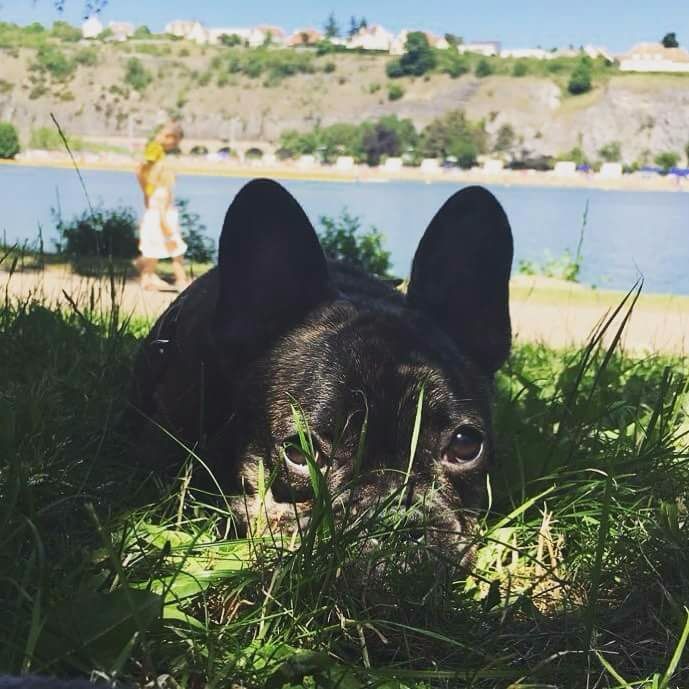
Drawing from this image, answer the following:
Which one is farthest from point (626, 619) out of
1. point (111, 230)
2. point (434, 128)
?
point (434, 128)

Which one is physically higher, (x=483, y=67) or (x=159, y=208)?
(x=483, y=67)

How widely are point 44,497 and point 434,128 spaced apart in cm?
3404

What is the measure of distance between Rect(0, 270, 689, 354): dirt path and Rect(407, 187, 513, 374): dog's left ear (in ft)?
2.52

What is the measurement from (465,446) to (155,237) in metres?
9.62

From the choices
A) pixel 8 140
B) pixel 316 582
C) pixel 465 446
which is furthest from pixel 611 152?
pixel 316 582

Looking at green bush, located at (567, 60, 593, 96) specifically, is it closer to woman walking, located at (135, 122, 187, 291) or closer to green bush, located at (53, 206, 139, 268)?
green bush, located at (53, 206, 139, 268)

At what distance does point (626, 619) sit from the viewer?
1.91 metres

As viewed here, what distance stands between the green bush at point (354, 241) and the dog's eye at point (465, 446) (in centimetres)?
1135

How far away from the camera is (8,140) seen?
19203mm

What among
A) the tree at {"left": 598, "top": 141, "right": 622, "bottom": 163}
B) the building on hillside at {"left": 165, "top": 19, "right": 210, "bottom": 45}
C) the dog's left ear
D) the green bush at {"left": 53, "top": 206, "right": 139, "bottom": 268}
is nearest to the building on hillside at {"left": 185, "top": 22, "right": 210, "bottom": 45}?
the building on hillside at {"left": 165, "top": 19, "right": 210, "bottom": 45}

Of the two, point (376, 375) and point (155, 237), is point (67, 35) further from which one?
point (376, 375)

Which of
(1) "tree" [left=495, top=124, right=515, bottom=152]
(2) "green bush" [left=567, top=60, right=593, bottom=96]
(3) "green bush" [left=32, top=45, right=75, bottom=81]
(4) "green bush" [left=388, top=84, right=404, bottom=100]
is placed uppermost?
(2) "green bush" [left=567, top=60, right=593, bottom=96]

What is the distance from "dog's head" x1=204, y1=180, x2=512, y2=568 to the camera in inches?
88.4

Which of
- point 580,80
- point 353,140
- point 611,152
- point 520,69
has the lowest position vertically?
point 353,140
